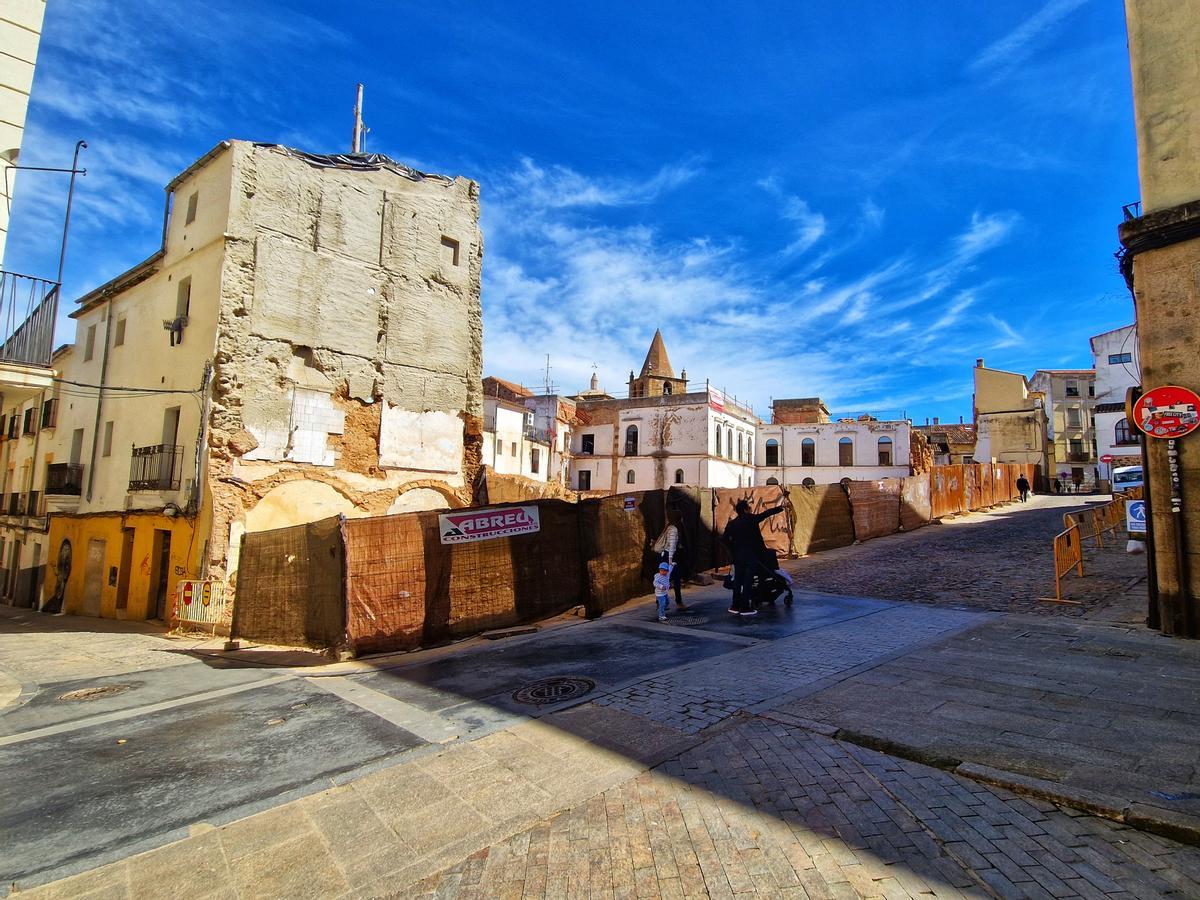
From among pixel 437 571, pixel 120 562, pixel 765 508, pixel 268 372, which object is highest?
pixel 268 372

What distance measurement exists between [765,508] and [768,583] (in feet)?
19.0

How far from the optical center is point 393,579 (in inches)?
342

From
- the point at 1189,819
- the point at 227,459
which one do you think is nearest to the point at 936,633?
the point at 1189,819

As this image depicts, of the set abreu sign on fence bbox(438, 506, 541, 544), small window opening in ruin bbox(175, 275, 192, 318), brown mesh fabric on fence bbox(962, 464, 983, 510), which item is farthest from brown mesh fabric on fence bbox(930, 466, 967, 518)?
small window opening in ruin bbox(175, 275, 192, 318)

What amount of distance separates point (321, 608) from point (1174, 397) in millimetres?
11681

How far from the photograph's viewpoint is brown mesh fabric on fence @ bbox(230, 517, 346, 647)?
345 inches

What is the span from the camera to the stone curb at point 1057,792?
3.11 metres

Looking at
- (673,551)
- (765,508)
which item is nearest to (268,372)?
(673,551)

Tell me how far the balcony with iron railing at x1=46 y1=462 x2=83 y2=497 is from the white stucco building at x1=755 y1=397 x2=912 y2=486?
4279 centimetres

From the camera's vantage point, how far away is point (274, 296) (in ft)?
45.3

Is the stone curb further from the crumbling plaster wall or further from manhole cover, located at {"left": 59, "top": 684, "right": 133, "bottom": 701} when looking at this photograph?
the crumbling plaster wall

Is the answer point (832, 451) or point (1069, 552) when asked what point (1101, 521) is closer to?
point (1069, 552)

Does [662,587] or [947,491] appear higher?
[947,491]

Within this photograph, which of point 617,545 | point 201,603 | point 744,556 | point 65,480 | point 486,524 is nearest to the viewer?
point 486,524
